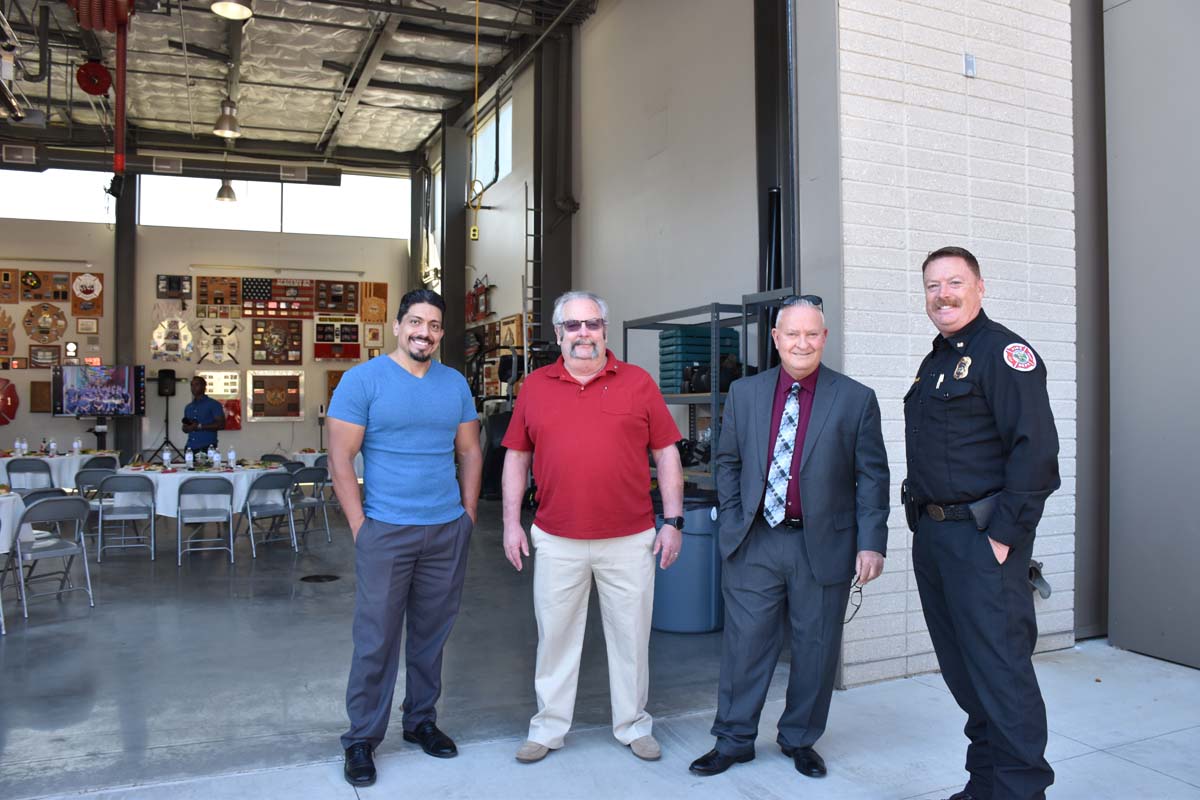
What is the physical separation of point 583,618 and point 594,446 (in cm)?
68

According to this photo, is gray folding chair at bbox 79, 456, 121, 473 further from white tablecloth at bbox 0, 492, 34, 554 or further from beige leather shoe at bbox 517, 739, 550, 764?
beige leather shoe at bbox 517, 739, 550, 764

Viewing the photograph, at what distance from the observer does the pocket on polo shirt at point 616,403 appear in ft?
10.6

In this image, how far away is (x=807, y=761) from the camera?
3191 millimetres

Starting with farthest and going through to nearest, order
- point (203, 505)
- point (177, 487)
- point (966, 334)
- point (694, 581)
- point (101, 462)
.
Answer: point (101, 462) → point (203, 505) → point (177, 487) → point (694, 581) → point (966, 334)

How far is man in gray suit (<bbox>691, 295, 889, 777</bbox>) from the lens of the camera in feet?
10.2

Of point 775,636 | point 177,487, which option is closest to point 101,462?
point 177,487

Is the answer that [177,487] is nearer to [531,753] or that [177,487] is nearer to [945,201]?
[531,753]

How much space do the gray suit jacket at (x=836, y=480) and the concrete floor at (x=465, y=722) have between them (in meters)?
0.82

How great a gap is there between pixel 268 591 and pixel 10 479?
474 cm

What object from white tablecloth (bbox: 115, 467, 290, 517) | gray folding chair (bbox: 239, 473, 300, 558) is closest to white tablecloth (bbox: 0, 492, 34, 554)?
white tablecloth (bbox: 115, 467, 290, 517)

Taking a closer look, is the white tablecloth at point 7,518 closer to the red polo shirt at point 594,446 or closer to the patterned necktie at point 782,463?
the red polo shirt at point 594,446

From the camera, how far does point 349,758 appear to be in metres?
3.14

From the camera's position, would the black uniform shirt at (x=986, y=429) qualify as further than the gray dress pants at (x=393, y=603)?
No

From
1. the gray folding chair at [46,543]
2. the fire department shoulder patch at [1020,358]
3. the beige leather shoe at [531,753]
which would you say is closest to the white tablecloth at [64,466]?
the gray folding chair at [46,543]
